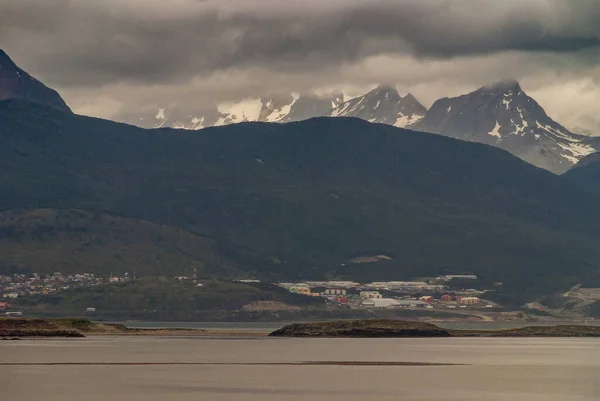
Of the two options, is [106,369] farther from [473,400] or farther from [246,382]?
[473,400]

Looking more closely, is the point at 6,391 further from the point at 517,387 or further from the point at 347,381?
the point at 517,387

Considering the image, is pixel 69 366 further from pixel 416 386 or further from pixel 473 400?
pixel 473 400

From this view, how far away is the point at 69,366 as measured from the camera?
19338cm

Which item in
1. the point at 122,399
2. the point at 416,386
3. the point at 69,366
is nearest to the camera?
the point at 122,399

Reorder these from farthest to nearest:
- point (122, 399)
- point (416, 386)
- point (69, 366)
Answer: point (69, 366) < point (416, 386) < point (122, 399)

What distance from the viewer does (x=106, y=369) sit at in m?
189

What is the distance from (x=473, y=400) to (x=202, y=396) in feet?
93.3

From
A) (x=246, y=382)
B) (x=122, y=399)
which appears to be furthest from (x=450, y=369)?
(x=122, y=399)

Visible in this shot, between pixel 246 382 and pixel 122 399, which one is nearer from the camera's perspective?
pixel 122 399

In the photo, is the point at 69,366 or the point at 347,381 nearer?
the point at 347,381

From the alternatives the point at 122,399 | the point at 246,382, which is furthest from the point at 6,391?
the point at 246,382

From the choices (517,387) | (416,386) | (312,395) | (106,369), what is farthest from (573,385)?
(106,369)

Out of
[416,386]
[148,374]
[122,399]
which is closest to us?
[122,399]

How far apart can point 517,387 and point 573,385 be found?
861 cm
